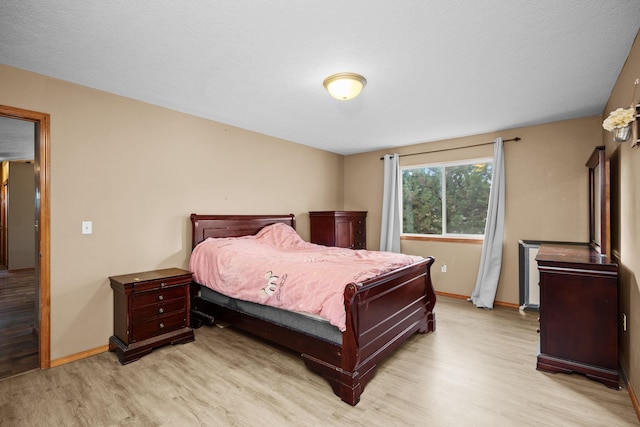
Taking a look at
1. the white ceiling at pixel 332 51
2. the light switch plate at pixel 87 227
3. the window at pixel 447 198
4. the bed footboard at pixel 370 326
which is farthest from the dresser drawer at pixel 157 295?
the window at pixel 447 198

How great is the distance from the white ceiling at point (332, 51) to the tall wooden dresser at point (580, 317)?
157cm

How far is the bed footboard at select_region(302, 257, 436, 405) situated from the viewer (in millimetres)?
2078

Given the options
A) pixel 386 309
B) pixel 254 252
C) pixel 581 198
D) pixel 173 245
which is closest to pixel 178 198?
pixel 173 245

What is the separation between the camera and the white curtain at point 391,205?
5.09 metres

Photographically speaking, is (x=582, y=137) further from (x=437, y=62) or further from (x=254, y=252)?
(x=254, y=252)

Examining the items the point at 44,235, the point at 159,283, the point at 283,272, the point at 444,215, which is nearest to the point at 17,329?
the point at 44,235

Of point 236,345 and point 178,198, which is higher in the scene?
point 178,198

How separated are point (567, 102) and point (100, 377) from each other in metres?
4.97

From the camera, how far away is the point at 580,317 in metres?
2.34

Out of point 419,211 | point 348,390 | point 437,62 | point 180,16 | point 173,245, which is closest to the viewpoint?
point 180,16

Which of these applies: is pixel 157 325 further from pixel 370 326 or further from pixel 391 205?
pixel 391 205

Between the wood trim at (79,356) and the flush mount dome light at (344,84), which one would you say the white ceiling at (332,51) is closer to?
the flush mount dome light at (344,84)

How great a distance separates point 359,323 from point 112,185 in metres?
2.62

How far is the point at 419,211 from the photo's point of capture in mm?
5105
